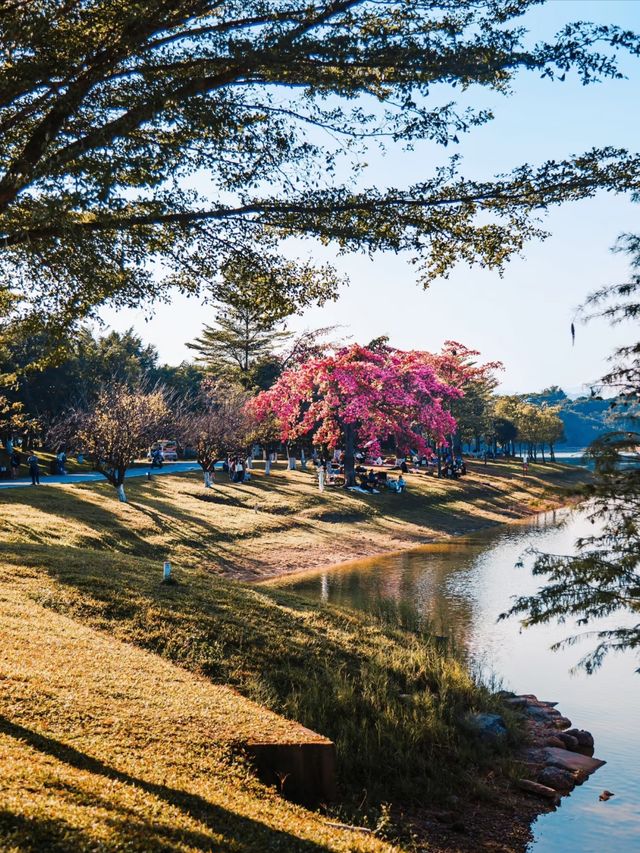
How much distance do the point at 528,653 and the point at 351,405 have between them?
87.8 ft

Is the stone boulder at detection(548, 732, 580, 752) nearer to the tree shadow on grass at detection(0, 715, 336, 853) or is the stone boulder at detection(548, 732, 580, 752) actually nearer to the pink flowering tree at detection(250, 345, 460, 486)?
the tree shadow on grass at detection(0, 715, 336, 853)

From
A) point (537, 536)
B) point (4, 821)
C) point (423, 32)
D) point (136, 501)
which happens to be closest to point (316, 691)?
point (4, 821)

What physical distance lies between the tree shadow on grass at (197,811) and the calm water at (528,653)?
14.3 feet

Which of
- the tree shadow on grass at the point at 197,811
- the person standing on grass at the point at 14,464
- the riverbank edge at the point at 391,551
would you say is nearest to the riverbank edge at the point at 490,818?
the tree shadow on grass at the point at 197,811

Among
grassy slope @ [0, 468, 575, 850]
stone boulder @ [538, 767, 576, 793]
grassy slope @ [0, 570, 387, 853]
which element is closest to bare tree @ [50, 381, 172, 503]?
grassy slope @ [0, 468, 575, 850]

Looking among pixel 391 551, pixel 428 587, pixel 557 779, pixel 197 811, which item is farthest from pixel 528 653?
pixel 391 551

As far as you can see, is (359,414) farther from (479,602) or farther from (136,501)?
(479,602)

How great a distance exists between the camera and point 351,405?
4281 centimetres

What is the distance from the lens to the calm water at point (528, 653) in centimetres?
996

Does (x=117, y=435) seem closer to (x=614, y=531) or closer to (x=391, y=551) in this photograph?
(x=391, y=551)

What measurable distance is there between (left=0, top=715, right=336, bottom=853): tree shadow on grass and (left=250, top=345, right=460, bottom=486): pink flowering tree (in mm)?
35998

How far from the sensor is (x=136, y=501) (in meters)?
32.3

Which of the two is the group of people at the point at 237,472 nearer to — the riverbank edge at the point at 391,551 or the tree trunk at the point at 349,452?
the tree trunk at the point at 349,452

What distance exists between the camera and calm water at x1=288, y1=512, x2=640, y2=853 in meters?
9.96
